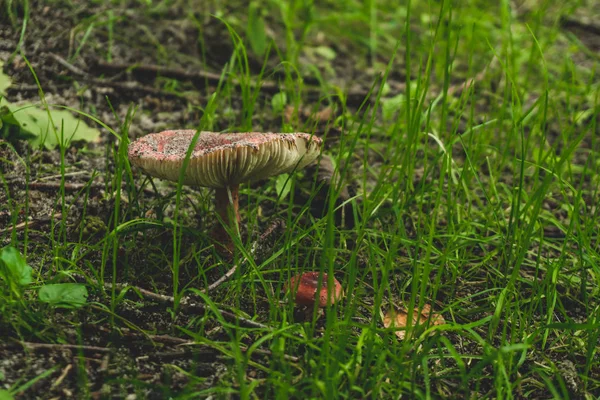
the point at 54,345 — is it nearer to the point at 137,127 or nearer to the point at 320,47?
the point at 137,127

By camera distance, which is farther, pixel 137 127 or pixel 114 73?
pixel 114 73

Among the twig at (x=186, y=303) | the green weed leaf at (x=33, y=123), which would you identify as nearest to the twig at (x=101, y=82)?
the green weed leaf at (x=33, y=123)

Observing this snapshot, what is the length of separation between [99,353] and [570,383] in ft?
5.08

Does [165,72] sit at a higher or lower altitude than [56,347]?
higher

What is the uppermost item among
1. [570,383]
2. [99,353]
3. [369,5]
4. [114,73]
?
[369,5]

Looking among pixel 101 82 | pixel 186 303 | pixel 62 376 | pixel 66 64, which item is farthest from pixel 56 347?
pixel 66 64

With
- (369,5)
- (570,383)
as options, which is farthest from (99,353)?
(369,5)

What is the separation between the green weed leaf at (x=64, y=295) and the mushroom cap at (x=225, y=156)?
488 millimetres

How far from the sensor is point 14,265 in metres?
1.74

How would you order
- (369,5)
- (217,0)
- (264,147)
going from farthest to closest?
(369,5) < (217,0) < (264,147)

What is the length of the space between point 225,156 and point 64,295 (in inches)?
27.5

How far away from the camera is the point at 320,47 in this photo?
4.50m

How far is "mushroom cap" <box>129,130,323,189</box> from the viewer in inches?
77.5

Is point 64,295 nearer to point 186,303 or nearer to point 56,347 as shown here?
point 56,347
